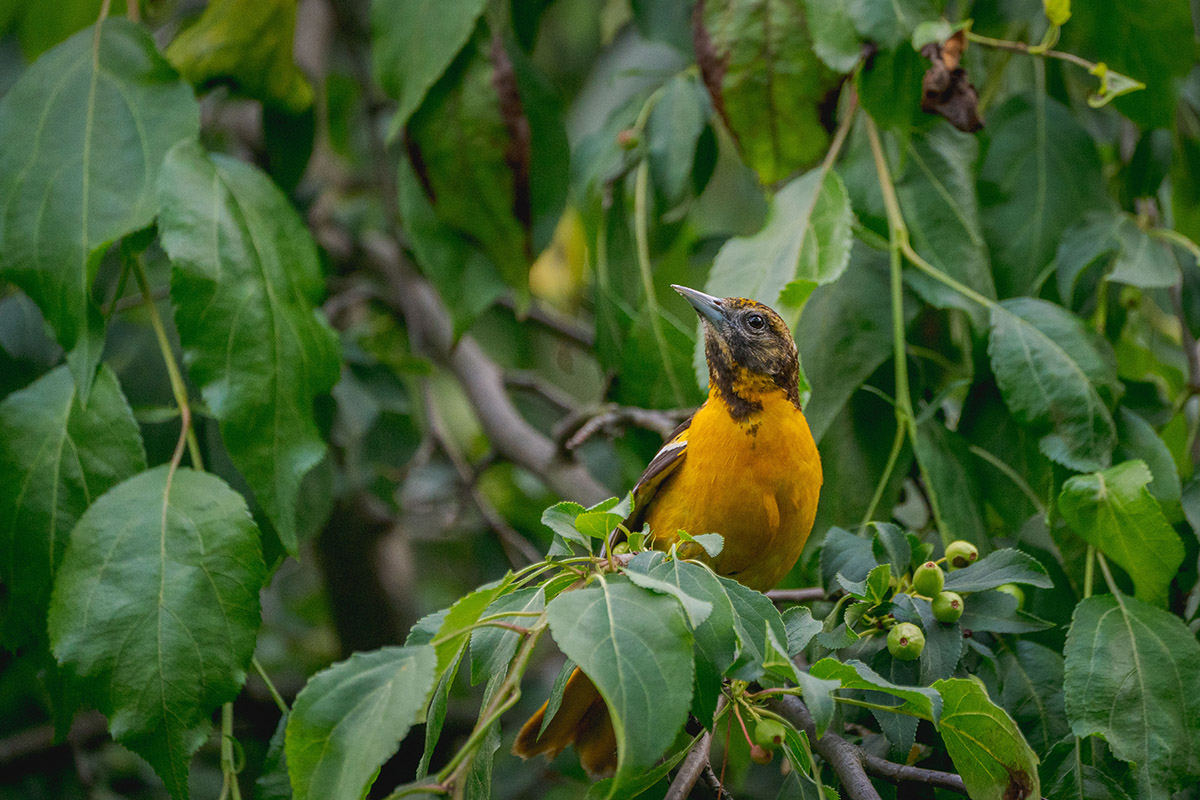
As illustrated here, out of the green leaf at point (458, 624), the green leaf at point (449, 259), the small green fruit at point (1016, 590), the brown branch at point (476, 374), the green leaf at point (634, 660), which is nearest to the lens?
the green leaf at point (634, 660)

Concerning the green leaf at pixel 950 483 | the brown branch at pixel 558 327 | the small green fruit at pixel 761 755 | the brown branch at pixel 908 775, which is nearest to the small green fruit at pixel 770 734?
the small green fruit at pixel 761 755

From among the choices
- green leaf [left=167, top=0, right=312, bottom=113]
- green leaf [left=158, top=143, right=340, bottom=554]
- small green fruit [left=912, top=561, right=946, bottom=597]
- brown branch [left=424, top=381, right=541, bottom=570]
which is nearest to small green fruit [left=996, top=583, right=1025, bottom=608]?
small green fruit [left=912, top=561, right=946, bottom=597]

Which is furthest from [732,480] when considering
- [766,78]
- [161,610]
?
[161,610]

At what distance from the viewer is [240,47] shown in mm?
2766

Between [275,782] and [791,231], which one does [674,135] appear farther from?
[275,782]

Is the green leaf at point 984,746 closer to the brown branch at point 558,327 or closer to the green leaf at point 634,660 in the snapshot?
the green leaf at point 634,660

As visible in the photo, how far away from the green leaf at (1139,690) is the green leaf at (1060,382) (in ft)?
1.27

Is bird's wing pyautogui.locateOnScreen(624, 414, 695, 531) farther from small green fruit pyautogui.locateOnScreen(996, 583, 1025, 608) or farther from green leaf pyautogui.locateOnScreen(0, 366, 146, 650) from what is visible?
green leaf pyautogui.locateOnScreen(0, 366, 146, 650)

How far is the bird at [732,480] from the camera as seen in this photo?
7.95 ft

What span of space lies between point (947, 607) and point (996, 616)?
16 centimetres

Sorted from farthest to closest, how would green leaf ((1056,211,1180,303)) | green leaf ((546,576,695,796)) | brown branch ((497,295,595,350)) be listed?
brown branch ((497,295,595,350))
green leaf ((1056,211,1180,303))
green leaf ((546,576,695,796))

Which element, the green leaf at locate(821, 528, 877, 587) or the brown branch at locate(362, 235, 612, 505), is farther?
the brown branch at locate(362, 235, 612, 505)

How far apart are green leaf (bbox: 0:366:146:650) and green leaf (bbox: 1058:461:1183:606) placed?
2165mm

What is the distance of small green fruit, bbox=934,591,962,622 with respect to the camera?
Result: 176cm
